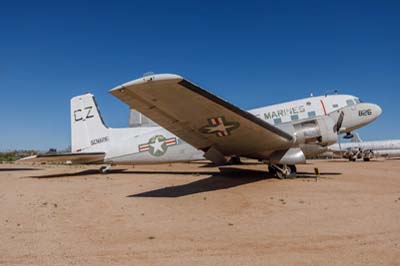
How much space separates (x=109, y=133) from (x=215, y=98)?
32.0 ft

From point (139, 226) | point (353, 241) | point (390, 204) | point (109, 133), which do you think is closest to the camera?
point (353, 241)

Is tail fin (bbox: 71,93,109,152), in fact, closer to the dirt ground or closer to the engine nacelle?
the dirt ground

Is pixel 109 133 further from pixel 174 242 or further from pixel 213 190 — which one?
pixel 174 242

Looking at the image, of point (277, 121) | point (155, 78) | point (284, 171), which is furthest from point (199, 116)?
point (277, 121)

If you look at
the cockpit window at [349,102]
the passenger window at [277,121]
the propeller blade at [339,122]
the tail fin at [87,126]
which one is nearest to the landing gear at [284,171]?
the passenger window at [277,121]

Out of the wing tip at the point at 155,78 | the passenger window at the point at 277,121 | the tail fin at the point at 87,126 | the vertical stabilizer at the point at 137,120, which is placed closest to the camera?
the wing tip at the point at 155,78

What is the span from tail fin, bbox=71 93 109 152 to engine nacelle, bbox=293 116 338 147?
9991 mm

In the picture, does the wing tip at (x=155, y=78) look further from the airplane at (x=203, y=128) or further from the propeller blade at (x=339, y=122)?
the propeller blade at (x=339, y=122)

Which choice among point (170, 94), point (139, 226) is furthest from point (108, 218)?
point (170, 94)

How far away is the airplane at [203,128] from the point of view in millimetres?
7746

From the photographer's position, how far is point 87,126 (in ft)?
53.7

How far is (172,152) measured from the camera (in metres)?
14.4

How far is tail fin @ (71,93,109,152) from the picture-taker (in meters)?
16.1

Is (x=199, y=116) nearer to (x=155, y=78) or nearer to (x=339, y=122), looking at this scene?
(x=155, y=78)
